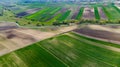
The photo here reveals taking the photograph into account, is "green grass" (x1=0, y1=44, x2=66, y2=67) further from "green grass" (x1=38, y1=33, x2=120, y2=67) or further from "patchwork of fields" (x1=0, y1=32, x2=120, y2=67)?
"green grass" (x1=38, y1=33, x2=120, y2=67)

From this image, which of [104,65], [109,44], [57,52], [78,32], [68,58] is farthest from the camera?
[78,32]

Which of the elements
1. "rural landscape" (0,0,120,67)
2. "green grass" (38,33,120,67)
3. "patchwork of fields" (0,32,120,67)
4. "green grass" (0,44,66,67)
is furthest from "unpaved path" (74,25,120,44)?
"green grass" (0,44,66,67)

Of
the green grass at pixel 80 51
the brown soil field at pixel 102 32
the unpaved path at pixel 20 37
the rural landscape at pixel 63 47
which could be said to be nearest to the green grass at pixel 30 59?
the rural landscape at pixel 63 47

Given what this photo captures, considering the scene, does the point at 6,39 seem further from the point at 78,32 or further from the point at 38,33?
the point at 78,32

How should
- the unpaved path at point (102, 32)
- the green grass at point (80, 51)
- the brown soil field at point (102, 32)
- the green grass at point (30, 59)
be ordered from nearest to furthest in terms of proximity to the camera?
the green grass at point (80, 51), the green grass at point (30, 59), the unpaved path at point (102, 32), the brown soil field at point (102, 32)

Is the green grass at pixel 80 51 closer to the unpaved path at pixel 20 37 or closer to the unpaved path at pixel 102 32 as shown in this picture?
the unpaved path at pixel 102 32

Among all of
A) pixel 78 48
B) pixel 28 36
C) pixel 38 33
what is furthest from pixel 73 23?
pixel 78 48

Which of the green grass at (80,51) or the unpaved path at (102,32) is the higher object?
the unpaved path at (102,32)

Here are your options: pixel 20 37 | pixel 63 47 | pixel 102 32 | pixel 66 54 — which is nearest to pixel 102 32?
pixel 102 32
